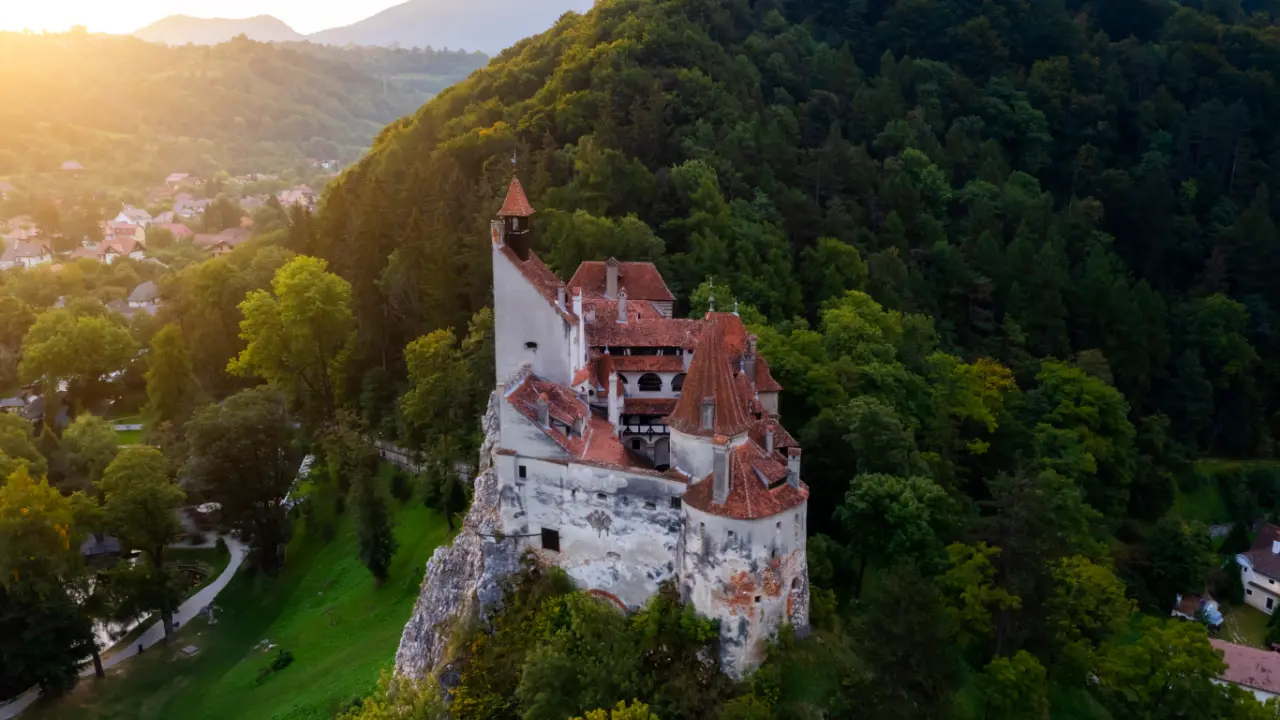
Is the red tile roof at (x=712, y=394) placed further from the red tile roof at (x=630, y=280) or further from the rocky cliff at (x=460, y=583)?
the red tile roof at (x=630, y=280)

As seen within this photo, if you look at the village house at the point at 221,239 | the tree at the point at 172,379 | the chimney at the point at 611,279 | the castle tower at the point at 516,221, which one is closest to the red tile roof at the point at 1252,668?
the chimney at the point at 611,279

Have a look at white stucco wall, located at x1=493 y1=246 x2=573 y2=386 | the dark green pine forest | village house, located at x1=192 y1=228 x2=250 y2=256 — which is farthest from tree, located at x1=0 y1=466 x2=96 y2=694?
village house, located at x1=192 y1=228 x2=250 y2=256

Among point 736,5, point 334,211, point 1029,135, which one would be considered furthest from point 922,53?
point 334,211

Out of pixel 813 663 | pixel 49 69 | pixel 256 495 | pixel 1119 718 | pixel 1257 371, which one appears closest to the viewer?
pixel 813 663

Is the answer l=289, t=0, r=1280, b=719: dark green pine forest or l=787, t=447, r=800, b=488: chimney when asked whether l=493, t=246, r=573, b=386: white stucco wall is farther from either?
l=787, t=447, r=800, b=488: chimney

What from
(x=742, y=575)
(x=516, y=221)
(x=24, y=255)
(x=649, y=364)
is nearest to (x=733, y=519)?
(x=742, y=575)

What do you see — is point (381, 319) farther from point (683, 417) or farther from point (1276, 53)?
point (1276, 53)

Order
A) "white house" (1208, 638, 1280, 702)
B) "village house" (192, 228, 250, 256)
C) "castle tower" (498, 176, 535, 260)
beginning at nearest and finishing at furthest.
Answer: "castle tower" (498, 176, 535, 260), "white house" (1208, 638, 1280, 702), "village house" (192, 228, 250, 256)
